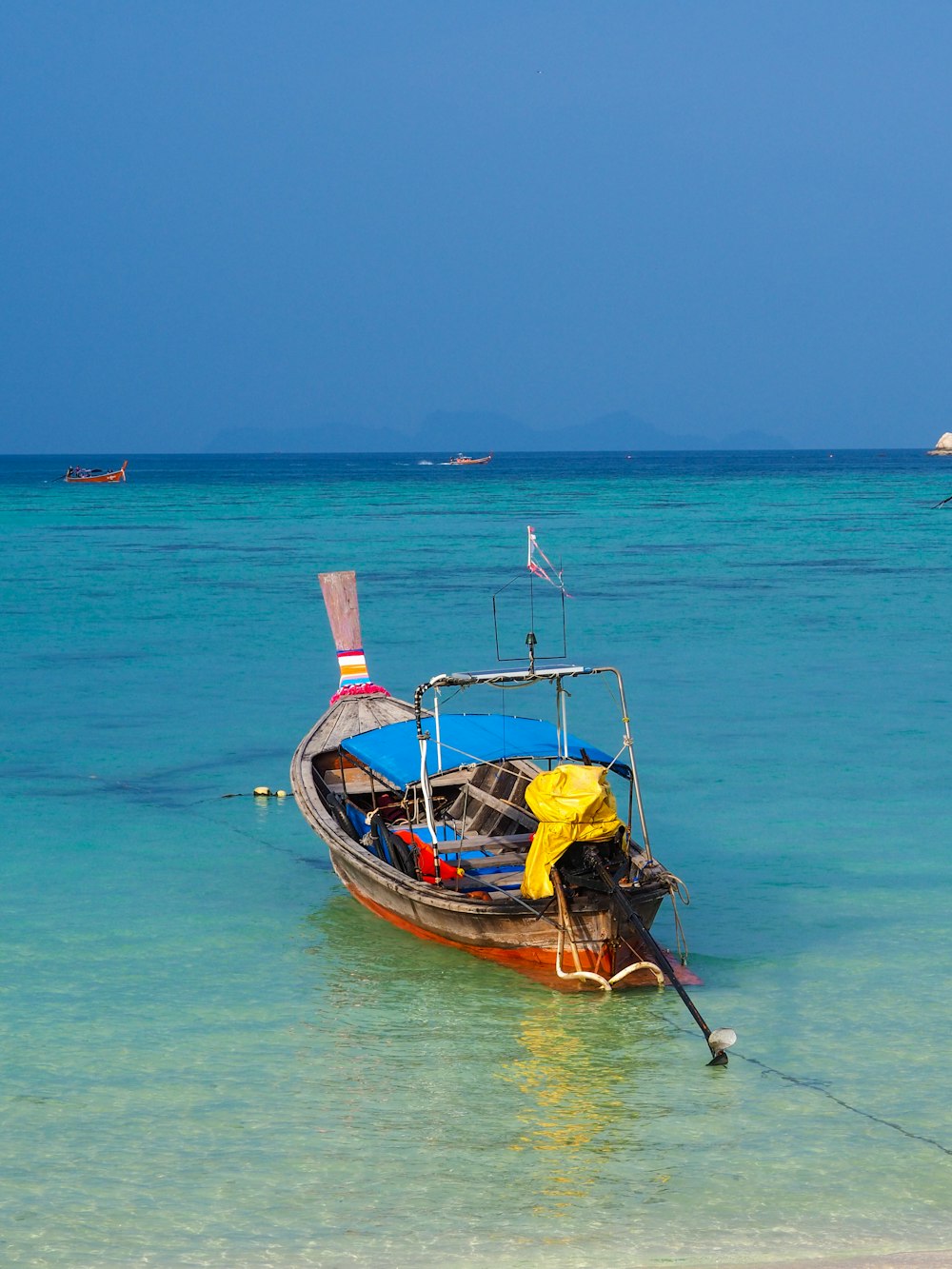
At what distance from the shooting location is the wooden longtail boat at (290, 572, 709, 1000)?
11.1 metres

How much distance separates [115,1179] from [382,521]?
6604cm

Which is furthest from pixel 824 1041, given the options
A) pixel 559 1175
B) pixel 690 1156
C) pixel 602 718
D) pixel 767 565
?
pixel 767 565

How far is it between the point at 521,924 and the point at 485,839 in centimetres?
162

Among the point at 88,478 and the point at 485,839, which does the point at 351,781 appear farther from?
the point at 88,478

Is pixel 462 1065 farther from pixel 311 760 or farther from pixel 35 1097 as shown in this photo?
pixel 311 760

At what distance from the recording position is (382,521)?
74.2 meters

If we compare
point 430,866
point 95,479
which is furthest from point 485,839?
point 95,479

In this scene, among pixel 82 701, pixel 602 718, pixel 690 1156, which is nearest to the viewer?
pixel 690 1156

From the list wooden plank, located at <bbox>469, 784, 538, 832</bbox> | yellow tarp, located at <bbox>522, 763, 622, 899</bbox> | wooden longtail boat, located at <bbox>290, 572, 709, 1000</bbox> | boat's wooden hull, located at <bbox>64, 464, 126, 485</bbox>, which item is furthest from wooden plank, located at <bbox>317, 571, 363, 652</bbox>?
boat's wooden hull, located at <bbox>64, 464, 126, 485</bbox>

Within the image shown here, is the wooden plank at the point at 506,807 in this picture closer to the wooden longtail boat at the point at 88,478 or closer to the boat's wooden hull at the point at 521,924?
the boat's wooden hull at the point at 521,924

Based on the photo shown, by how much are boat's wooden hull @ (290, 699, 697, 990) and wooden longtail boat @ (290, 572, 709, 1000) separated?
0.01m

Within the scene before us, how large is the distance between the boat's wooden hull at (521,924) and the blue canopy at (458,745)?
3.41ft

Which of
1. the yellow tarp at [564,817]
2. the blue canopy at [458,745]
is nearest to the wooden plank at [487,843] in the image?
the blue canopy at [458,745]

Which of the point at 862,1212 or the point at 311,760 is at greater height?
the point at 311,760
